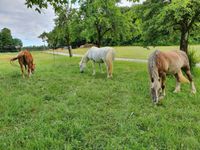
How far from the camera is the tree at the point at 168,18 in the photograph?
30.9ft

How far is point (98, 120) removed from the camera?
16.5 ft

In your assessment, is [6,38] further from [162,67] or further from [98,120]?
Result: [98,120]

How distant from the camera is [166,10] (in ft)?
31.6

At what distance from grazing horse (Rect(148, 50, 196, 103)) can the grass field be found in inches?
14.0

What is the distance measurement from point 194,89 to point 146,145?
4.49m

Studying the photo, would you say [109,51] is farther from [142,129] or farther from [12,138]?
[12,138]

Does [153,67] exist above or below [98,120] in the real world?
above

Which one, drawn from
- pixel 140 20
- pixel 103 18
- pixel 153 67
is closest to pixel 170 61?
pixel 153 67

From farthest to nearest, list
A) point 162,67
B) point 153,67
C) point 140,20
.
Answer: point 140,20 < point 162,67 < point 153,67

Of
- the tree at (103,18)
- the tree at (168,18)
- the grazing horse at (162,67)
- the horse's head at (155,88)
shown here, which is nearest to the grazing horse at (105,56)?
the tree at (168,18)

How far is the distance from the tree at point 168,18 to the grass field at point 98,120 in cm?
346

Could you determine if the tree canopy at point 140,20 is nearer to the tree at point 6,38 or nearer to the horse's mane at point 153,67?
the horse's mane at point 153,67

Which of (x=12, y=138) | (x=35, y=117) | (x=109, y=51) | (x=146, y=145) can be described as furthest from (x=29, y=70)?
(x=146, y=145)

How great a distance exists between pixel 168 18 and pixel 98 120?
708cm
